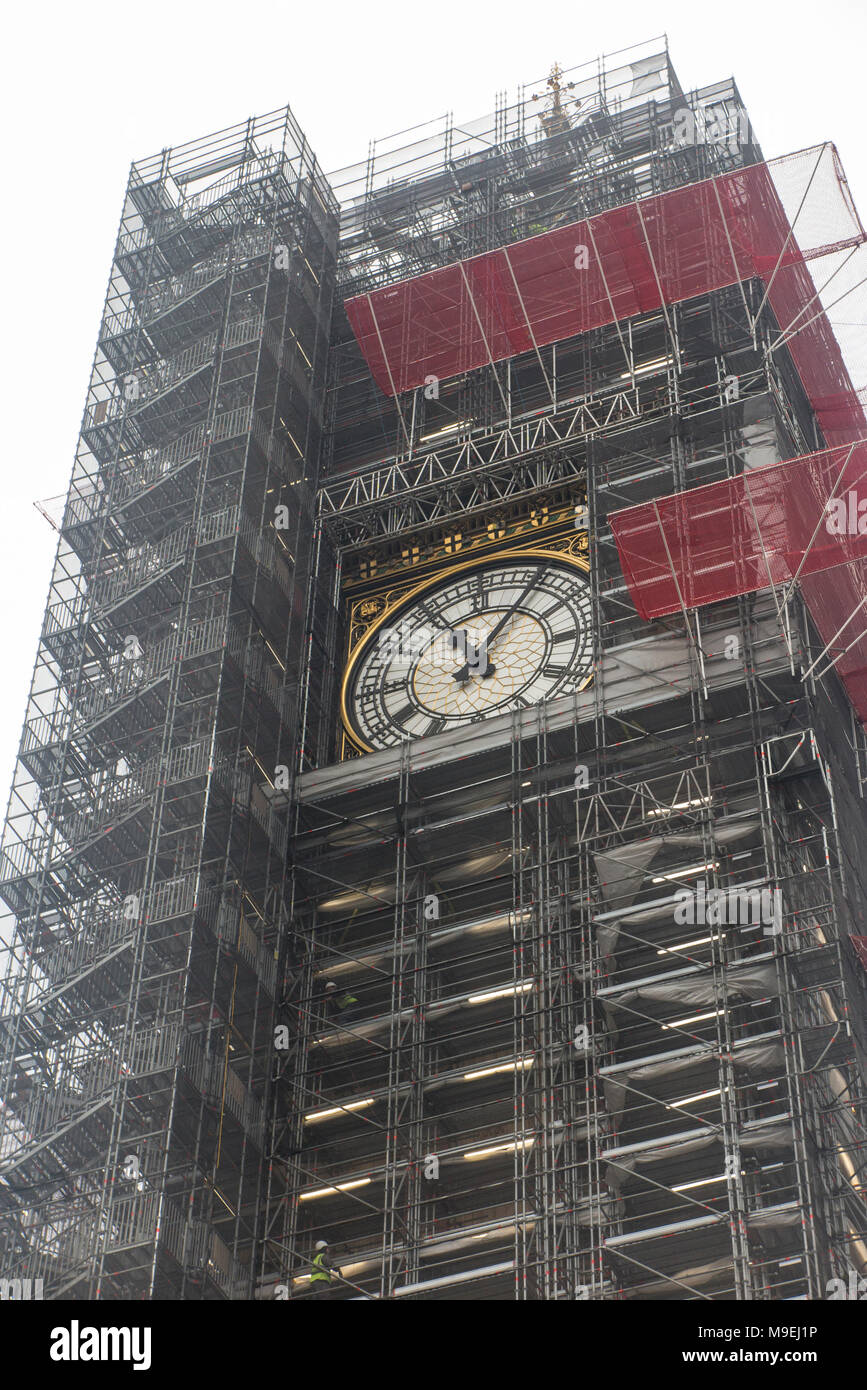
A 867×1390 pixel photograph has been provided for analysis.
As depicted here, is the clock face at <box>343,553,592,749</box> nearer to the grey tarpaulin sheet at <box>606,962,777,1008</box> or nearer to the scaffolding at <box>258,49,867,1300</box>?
the scaffolding at <box>258,49,867,1300</box>

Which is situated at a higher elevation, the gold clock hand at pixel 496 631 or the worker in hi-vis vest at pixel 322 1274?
the gold clock hand at pixel 496 631

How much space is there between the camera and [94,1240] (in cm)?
2827

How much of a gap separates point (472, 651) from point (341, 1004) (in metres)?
6.80

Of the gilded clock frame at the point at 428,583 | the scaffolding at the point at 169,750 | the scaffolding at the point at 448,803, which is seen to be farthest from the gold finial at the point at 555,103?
the gilded clock frame at the point at 428,583

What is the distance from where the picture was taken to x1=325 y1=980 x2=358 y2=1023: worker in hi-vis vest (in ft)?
107

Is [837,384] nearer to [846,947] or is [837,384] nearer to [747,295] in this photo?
[747,295]

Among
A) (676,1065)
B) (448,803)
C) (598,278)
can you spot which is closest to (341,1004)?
(448,803)

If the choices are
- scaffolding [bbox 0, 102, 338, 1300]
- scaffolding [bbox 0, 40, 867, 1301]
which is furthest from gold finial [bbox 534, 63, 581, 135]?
scaffolding [bbox 0, 102, 338, 1300]

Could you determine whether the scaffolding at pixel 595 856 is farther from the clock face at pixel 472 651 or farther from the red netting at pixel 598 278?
the clock face at pixel 472 651

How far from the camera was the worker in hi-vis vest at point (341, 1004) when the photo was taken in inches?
1288

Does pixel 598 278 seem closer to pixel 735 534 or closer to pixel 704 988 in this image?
pixel 735 534

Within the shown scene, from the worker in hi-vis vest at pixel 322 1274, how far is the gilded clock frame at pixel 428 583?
10033 millimetres
